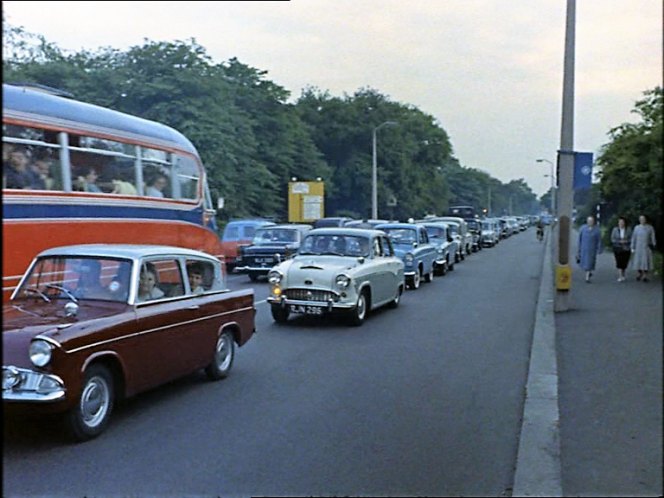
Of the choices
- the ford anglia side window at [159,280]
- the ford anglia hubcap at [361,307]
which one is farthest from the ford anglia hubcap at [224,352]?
the ford anglia hubcap at [361,307]

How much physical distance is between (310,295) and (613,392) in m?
8.87

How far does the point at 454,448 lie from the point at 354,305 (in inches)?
253

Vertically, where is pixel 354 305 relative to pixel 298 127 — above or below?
below

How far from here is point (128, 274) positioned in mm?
6004

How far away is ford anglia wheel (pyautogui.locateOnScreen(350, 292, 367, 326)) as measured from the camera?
36.1 feet

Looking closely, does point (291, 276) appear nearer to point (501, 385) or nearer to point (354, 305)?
point (354, 305)

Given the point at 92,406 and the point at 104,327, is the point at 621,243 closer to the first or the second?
the point at 104,327

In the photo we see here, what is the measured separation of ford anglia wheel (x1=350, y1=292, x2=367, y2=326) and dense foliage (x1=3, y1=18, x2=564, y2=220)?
2872mm

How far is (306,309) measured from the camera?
11.0 m

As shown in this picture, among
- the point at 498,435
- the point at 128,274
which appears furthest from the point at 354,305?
the point at 498,435

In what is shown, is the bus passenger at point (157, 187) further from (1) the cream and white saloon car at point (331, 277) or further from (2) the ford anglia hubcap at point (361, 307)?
(2) the ford anglia hubcap at point (361, 307)

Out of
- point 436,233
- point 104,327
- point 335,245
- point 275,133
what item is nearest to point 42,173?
point 104,327

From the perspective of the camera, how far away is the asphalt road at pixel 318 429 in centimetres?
405

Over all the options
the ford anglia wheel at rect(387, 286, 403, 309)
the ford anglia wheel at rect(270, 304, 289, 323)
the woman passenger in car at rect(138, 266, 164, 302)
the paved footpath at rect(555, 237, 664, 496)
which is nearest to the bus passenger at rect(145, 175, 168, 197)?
the woman passenger in car at rect(138, 266, 164, 302)
